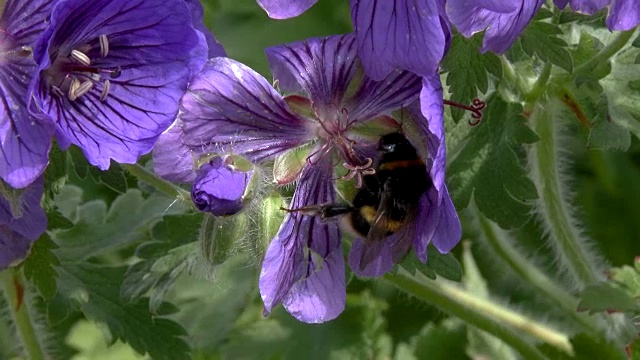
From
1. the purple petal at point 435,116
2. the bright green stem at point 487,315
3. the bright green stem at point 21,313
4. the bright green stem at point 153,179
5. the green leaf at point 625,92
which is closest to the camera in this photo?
the purple petal at point 435,116

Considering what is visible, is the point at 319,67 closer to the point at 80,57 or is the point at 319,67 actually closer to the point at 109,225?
the point at 80,57

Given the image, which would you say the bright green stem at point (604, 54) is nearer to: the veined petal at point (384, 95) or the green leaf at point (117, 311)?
Result: the veined petal at point (384, 95)

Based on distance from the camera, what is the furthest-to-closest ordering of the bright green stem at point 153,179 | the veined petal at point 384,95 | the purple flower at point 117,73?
the bright green stem at point 153,179, the veined petal at point 384,95, the purple flower at point 117,73

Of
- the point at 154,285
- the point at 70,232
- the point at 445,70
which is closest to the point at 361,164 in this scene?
the point at 445,70

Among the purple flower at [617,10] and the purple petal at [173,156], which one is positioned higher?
the purple flower at [617,10]

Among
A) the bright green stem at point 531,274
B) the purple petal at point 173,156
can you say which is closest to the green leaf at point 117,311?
the purple petal at point 173,156

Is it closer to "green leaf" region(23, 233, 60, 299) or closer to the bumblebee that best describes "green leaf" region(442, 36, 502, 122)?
the bumblebee

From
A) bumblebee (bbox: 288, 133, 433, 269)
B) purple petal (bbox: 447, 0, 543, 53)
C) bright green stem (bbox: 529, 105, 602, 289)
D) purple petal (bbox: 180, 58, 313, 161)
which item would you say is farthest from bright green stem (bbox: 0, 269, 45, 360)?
bright green stem (bbox: 529, 105, 602, 289)
